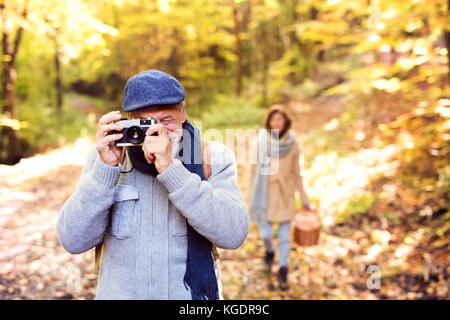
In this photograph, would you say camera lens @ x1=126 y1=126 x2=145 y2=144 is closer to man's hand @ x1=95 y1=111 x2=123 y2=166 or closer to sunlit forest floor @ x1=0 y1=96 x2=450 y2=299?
man's hand @ x1=95 y1=111 x2=123 y2=166

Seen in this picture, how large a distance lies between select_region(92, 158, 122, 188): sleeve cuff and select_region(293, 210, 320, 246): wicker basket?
3682 mm

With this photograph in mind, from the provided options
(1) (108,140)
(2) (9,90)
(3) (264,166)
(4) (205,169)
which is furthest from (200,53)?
(1) (108,140)

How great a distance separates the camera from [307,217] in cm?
482

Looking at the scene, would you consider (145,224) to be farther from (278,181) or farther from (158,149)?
(278,181)

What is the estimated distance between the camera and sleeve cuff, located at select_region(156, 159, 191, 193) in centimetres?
152

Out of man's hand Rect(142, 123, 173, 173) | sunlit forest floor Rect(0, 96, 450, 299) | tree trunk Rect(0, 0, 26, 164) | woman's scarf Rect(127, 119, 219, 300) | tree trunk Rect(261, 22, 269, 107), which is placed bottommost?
sunlit forest floor Rect(0, 96, 450, 299)

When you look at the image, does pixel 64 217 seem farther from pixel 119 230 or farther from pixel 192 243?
pixel 192 243

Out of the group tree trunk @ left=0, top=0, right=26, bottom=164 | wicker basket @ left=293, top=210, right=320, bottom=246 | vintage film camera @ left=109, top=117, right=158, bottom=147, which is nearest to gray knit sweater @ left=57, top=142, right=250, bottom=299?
vintage film camera @ left=109, top=117, right=158, bottom=147

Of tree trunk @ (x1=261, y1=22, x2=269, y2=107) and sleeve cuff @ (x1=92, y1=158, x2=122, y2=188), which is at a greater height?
tree trunk @ (x1=261, y1=22, x2=269, y2=107)

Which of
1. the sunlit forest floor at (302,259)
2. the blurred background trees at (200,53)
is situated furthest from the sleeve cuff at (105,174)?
the blurred background trees at (200,53)

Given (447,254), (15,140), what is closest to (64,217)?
(447,254)

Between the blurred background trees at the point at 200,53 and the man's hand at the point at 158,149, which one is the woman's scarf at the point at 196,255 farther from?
the blurred background trees at the point at 200,53

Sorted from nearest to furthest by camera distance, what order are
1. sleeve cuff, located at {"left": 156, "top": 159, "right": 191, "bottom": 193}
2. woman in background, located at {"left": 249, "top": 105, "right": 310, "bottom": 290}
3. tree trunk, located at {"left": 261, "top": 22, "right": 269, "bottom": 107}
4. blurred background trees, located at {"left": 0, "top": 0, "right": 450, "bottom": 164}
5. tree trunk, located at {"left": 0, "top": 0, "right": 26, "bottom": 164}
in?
sleeve cuff, located at {"left": 156, "top": 159, "right": 191, "bottom": 193}, woman in background, located at {"left": 249, "top": 105, "right": 310, "bottom": 290}, blurred background trees, located at {"left": 0, "top": 0, "right": 450, "bottom": 164}, tree trunk, located at {"left": 0, "top": 0, "right": 26, "bottom": 164}, tree trunk, located at {"left": 261, "top": 22, "right": 269, "bottom": 107}
